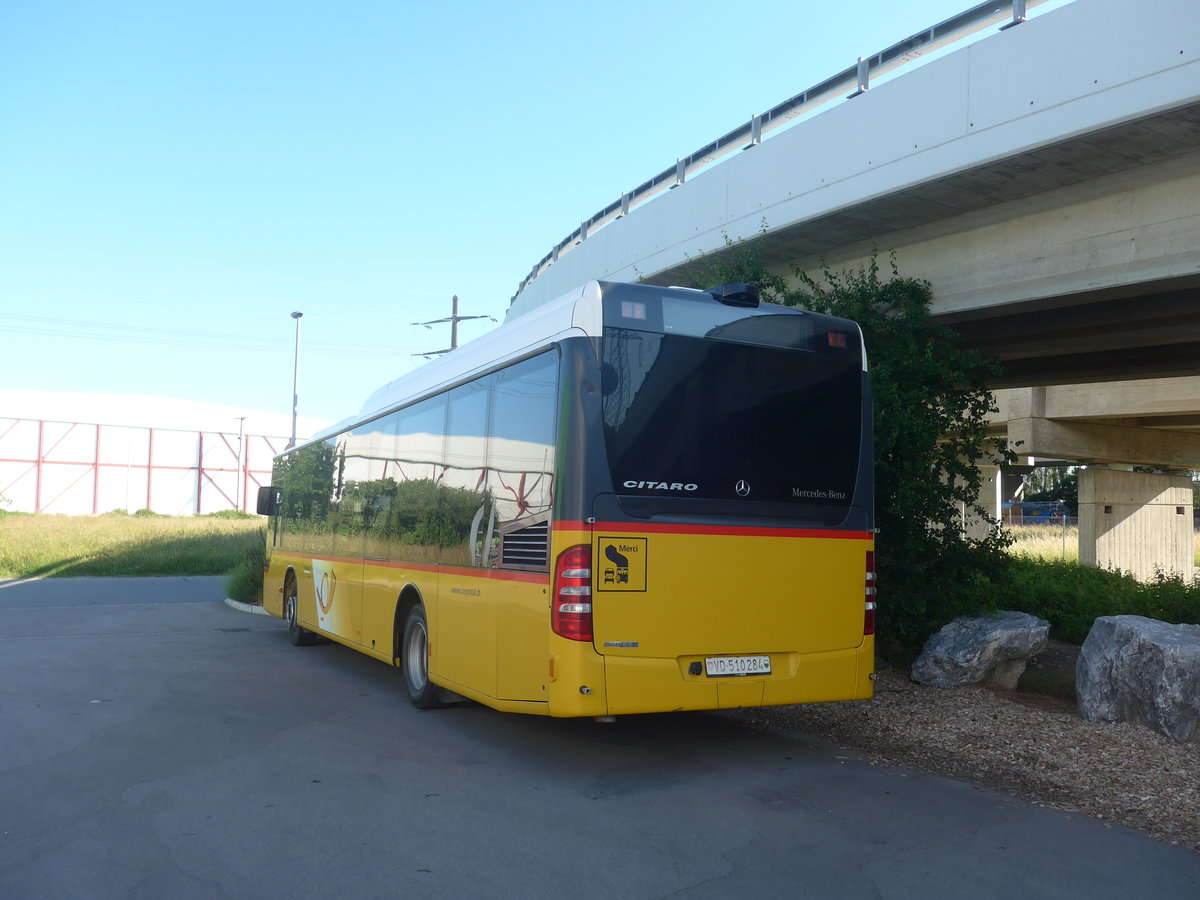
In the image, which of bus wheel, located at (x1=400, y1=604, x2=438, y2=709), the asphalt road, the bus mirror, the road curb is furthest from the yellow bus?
the road curb

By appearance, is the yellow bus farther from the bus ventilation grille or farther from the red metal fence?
the red metal fence

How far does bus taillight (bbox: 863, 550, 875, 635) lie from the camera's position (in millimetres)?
7793

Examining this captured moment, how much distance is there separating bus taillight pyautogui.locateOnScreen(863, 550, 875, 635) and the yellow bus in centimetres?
2

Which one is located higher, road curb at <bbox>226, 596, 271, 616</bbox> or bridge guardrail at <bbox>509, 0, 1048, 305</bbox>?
bridge guardrail at <bbox>509, 0, 1048, 305</bbox>

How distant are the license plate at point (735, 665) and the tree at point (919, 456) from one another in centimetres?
404

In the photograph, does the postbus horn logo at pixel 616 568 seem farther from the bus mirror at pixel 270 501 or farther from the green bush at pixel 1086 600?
the bus mirror at pixel 270 501

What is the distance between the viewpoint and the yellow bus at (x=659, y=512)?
6.81 metres

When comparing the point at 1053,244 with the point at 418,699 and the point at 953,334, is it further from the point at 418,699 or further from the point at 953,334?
the point at 418,699

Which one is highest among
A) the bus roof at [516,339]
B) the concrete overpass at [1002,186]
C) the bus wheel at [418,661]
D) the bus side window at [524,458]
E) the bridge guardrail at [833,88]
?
the bridge guardrail at [833,88]

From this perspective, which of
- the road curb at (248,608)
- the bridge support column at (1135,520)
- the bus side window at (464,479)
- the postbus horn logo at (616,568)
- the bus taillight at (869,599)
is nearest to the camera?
the postbus horn logo at (616,568)

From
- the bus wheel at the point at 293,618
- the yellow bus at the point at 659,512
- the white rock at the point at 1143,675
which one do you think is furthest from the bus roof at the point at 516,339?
the bus wheel at the point at 293,618

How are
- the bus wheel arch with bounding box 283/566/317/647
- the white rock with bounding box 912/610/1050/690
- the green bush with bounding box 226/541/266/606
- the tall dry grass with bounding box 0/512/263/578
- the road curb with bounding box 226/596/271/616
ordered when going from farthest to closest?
1. the tall dry grass with bounding box 0/512/263/578
2. the green bush with bounding box 226/541/266/606
3. the road curb with bounding box 226/596/271/616
4. the bus wheel arch with bounding box 283/566/317/647
5. the white rock with bounding box 912/610/1050/690

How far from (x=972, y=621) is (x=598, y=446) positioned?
5461 millimetres

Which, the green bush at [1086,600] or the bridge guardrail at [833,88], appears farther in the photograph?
the green bush at [1086,600]
